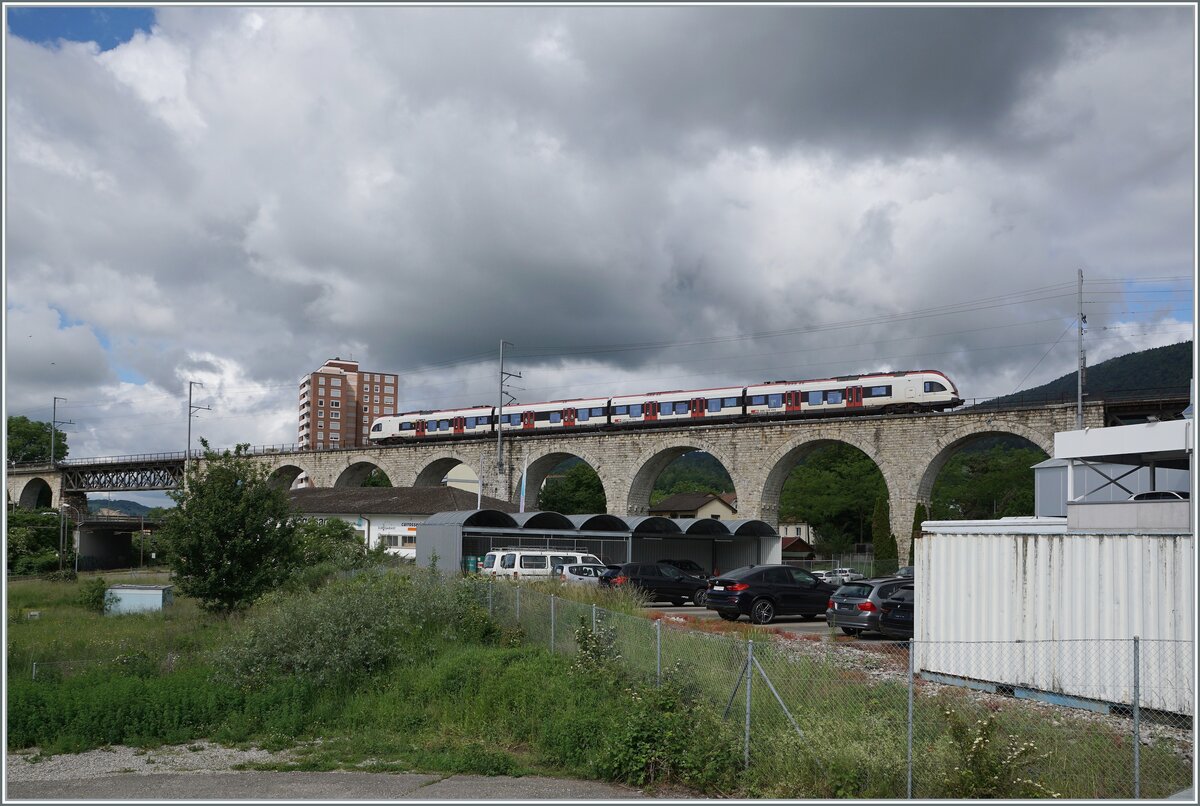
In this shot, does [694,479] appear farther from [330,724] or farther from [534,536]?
[330,724]

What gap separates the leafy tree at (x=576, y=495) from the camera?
83125 millimetres

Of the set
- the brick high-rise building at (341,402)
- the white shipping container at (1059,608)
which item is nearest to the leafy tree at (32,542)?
the white shipping container at (1059,608)

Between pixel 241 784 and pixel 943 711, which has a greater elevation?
pixel 943 711

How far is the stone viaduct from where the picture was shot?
38.7m

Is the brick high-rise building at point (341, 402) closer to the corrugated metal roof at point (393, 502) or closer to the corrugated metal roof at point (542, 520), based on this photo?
the corrugated metal roof at point (393, 502)

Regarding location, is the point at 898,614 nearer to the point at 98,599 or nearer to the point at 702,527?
the point at 702,527

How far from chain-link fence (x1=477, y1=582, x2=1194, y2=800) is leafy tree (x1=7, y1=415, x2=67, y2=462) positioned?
354ft

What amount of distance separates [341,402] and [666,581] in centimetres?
11440

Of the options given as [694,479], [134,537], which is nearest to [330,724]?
[134,537]

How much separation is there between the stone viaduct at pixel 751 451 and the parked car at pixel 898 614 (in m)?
18.8

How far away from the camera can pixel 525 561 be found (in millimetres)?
27500

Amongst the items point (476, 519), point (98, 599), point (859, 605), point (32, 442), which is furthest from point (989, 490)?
point (32, 442)

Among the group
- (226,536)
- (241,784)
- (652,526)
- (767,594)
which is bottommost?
(241,784)

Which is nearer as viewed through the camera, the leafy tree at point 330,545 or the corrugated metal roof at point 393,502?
the leafy tree at point 330,545
